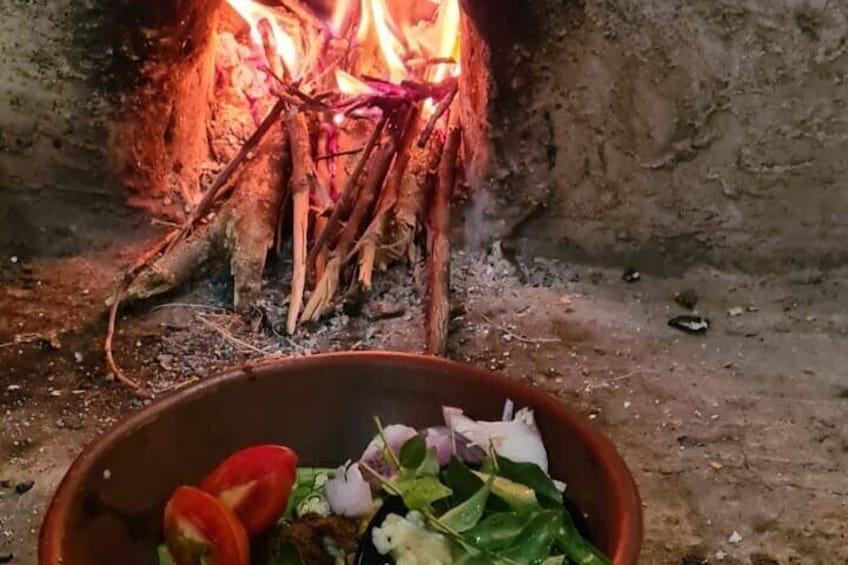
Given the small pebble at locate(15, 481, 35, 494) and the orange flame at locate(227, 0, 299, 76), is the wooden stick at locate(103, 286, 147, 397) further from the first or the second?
the orange flame at locate(227, 0, 299, 76)

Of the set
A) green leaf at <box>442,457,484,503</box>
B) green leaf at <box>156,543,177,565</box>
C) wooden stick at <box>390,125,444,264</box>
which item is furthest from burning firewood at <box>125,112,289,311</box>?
green leaf at <box>442,457,484,503</box>

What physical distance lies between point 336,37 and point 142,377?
89 cm

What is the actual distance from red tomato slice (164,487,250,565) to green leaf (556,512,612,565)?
27 centimetres

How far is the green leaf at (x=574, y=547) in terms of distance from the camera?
94 cm

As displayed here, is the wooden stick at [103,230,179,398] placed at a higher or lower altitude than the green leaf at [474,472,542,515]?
lower

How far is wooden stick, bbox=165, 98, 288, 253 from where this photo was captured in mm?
1928

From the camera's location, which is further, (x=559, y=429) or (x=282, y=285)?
(x=282, y=285)

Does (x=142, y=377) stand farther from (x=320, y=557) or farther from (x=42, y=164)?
(x=320, y=557)

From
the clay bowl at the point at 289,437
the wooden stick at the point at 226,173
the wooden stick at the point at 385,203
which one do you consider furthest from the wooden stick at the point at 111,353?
the clay bowl at the point at 289,437

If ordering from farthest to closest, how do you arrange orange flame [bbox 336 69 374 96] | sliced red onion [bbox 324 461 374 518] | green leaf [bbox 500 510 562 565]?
1. orange flame [bbox 336 69 374 96]
2. sliced red onion [bbox 324 461 374 518]
3. green leaf [bbox 500 510 562 565]

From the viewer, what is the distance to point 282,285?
187 cm

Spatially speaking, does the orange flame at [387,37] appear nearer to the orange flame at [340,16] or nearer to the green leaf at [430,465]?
the orange flame at [340,16]

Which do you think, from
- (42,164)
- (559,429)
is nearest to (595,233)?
(559,429)

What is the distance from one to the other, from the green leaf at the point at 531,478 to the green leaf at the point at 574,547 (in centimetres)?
5
